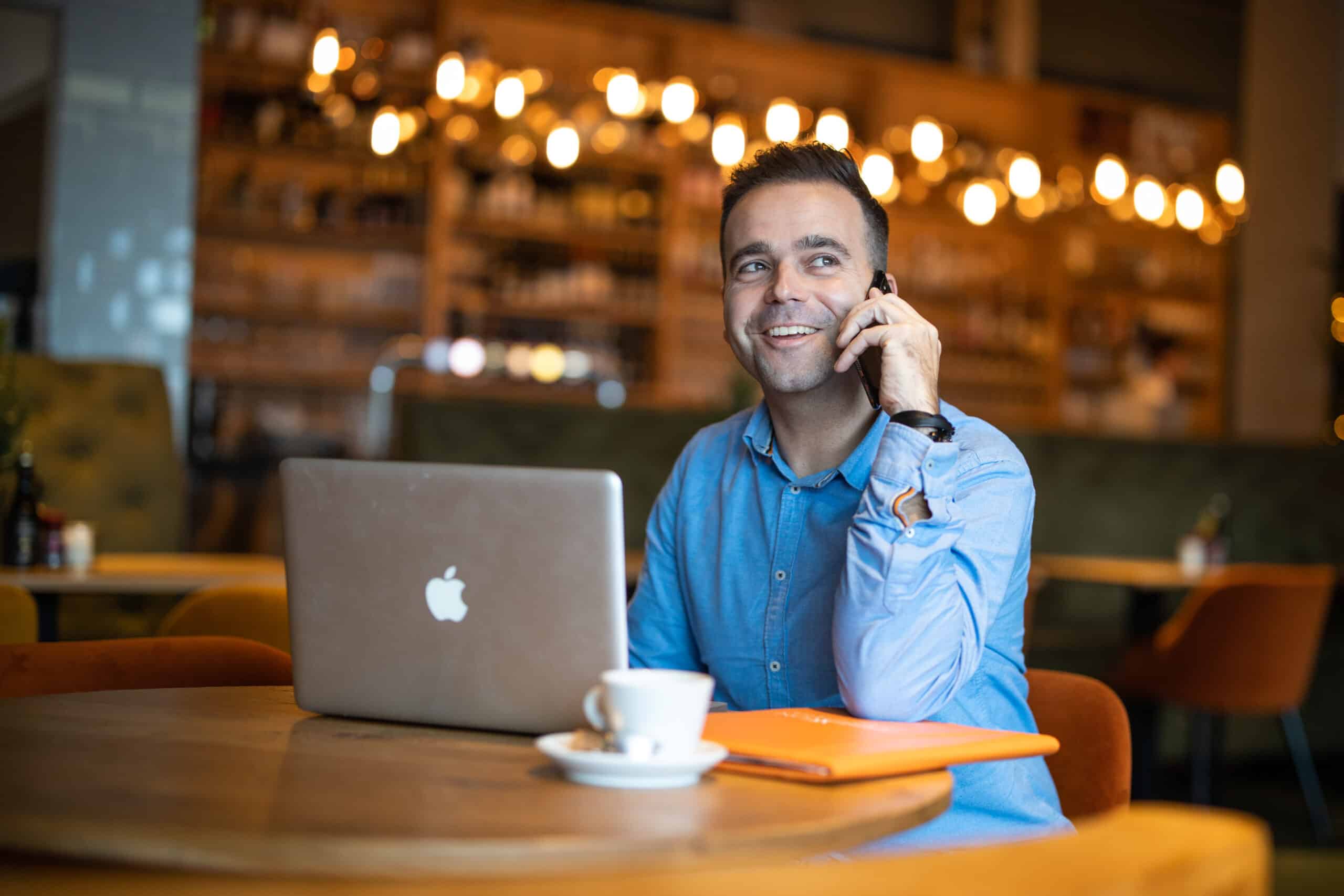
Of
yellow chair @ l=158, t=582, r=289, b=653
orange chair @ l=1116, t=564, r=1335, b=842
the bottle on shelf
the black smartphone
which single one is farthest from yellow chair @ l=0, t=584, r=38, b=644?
orange chair @ l=1116, t=564, r=1335, b=842

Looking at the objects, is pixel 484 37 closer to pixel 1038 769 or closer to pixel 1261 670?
pixel 1261 670

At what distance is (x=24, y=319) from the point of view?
503cm

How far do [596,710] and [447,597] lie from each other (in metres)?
0.21

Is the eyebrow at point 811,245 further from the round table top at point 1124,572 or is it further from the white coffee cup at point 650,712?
the round table top at point 1124,572

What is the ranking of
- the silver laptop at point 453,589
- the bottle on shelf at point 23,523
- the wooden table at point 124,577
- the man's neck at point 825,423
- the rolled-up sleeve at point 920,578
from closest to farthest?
the silver laptop at point 453,589, the rolled-up sleeve at point 920,578, the man's neck at point 825,423, the wooden table at point 124,577, the bottle on shelf at point 23,523

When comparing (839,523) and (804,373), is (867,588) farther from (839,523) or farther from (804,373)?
(804,373)

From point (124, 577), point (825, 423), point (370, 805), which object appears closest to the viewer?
point (370, 805)

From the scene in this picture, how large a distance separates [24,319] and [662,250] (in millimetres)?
3201

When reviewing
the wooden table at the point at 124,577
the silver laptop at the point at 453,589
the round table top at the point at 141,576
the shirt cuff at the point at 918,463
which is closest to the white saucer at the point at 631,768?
the silver laptop at the point at 453,589

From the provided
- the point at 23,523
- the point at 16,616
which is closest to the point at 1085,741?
the point at 16,616

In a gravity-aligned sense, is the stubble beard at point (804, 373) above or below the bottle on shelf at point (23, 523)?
above

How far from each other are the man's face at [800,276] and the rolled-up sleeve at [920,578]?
0.27m

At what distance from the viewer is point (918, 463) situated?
54.1 inches

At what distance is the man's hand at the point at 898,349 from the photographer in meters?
1.48
